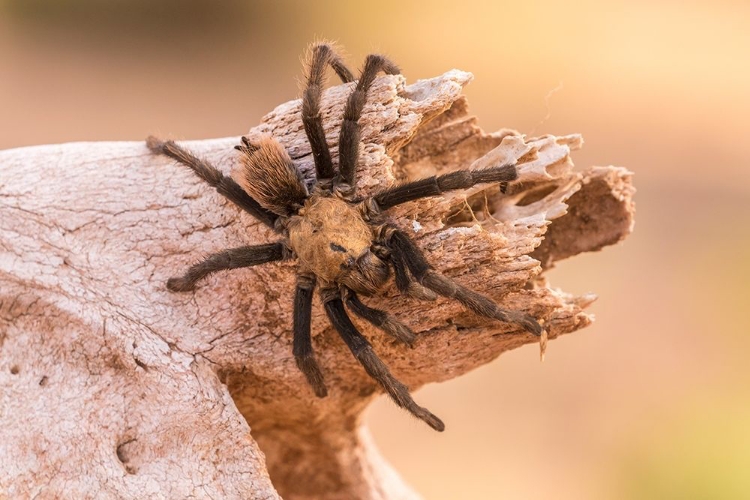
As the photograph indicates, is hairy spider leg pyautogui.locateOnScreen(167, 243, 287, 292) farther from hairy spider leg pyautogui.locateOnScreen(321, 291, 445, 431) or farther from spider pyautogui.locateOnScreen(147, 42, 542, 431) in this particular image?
hairy spider leg pyautogui.locateOnScreen(321, 291, 445, 431)

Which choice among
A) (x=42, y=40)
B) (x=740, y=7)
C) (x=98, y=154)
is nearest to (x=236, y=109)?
(x=42, y=40)

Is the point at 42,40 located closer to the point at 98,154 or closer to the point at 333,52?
the point at 98,154

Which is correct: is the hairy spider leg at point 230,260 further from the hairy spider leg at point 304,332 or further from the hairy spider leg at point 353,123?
the hairy spider leg at point 353,123

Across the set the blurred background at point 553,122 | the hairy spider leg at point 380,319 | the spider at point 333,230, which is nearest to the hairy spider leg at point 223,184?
the spider at point 333,230

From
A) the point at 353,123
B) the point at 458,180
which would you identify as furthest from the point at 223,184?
the point at 458,180

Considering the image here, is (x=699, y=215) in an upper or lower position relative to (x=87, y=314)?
lower

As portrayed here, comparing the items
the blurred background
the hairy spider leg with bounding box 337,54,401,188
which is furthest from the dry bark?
the blurred background

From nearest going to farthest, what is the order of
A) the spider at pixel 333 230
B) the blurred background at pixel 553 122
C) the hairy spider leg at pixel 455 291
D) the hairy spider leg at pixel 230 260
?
the hairy spider leg at pixel 455 291 < the spider at pixel 333 230 < the hairy spider leg at pixel 230 260 < the blurred background at pixel 553 122
